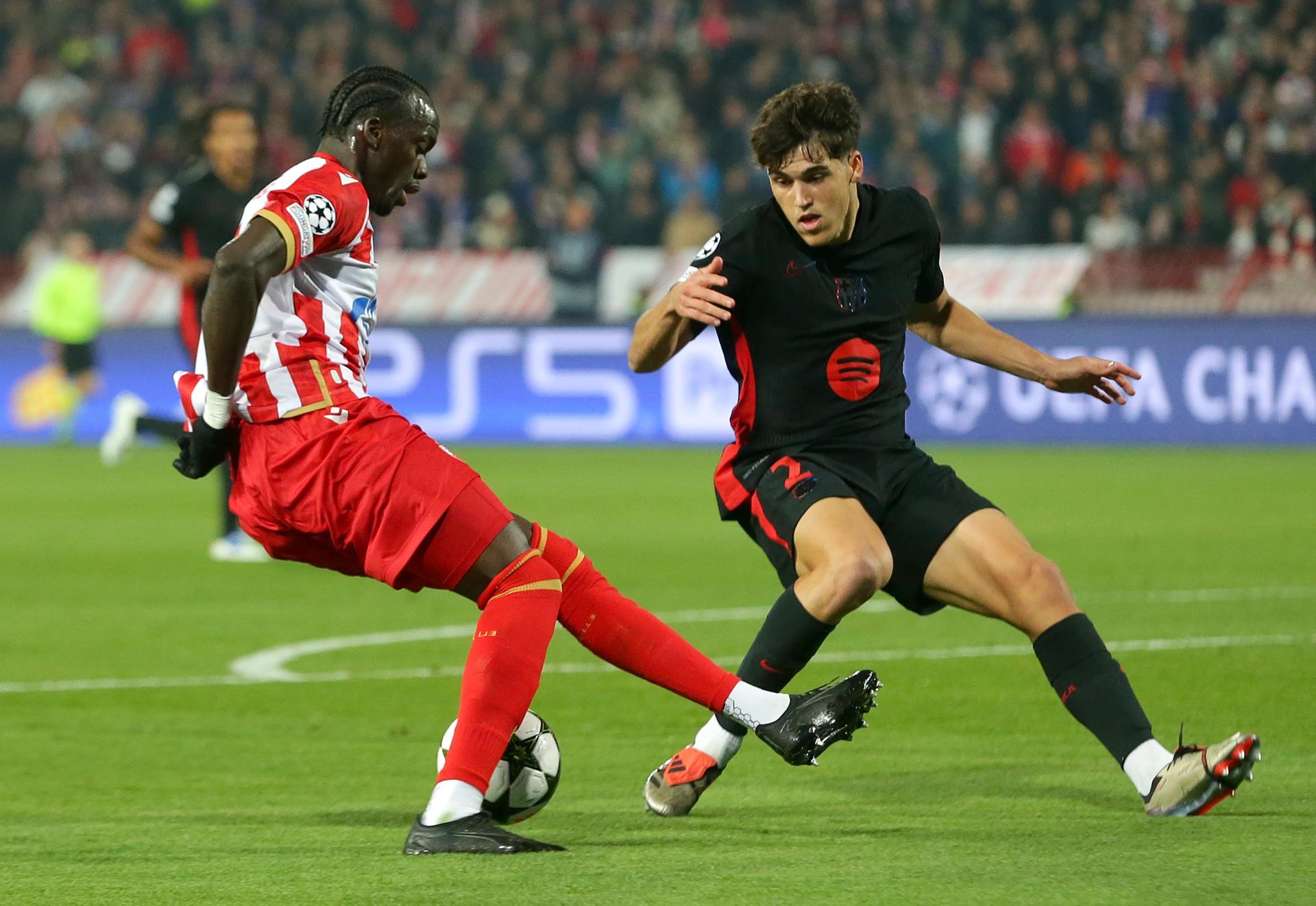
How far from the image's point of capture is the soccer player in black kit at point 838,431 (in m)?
4.93

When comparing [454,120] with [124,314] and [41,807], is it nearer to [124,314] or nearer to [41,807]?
[124,314]

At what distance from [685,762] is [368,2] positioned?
70.5 ft

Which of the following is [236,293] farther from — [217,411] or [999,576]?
[999,576]

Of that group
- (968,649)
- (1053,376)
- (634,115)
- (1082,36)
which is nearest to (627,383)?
(634,115)

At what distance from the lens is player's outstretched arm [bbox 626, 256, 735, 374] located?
15.8ft

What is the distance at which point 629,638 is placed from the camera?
4.71 meters

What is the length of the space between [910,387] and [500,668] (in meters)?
14.5

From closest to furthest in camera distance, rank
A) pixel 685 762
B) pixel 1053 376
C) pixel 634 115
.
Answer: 1. pixel 685 762
2. pixel 1053 376
3. pixel 634 115

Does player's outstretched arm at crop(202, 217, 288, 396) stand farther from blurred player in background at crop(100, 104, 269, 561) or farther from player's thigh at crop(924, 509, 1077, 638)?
blurred player in background at crop(100, 104, 269, 561)

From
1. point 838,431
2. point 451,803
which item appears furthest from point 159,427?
point 451,803

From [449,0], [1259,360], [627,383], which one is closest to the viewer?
[1259,360]

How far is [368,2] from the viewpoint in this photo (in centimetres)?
2522

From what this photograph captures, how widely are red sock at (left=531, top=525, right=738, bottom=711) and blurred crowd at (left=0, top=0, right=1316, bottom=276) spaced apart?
1497cm

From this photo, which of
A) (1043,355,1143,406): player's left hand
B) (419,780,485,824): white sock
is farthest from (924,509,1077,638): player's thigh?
(419,780,485,824): white sock
